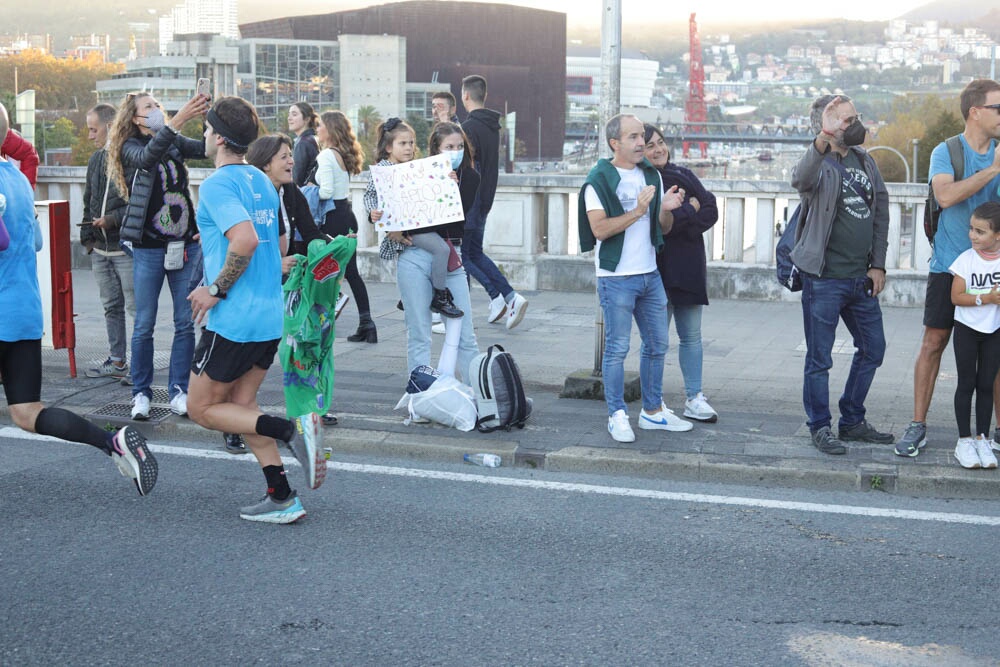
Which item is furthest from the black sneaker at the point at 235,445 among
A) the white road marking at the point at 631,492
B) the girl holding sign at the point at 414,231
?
the girl holding sign at the point at 414,231

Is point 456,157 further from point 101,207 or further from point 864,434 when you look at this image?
point 864,434

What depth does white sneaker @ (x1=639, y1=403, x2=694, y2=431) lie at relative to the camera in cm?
722

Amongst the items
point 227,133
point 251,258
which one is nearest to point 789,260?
point 251,258

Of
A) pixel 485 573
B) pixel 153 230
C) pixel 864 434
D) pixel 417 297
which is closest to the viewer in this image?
pixel 485 573

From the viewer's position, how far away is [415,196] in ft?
25.6

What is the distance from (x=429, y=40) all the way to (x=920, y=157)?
8988 centimetres

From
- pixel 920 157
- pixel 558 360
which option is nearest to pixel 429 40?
pixel 920 157

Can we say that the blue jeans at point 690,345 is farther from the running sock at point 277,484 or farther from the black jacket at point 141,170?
the black jacket at point 141,170

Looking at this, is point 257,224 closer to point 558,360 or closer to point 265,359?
point 265,359

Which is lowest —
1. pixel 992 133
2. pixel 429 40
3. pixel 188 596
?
pixel 188 596

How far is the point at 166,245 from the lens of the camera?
7656mm

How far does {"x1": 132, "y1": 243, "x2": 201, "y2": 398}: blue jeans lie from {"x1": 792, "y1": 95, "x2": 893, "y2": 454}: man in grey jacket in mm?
3696

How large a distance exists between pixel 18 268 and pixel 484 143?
589cm

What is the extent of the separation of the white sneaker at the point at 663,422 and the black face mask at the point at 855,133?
185cm
